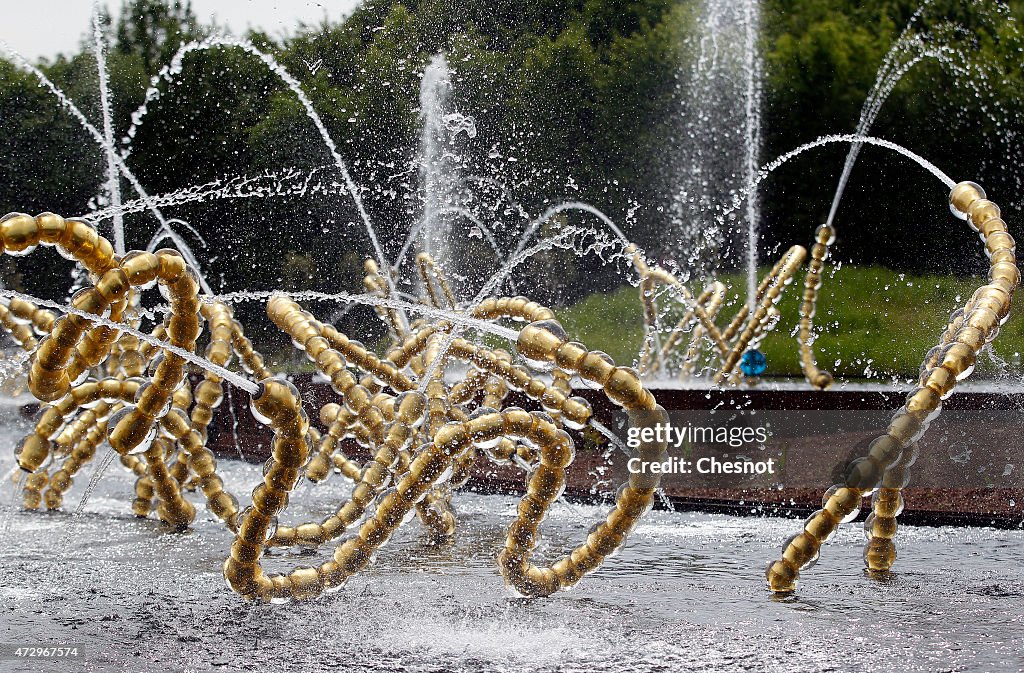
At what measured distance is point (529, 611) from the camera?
13.9 feet

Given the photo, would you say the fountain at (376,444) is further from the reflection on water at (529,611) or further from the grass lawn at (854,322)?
the grass lawn at (854,322)

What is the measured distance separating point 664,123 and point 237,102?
8.84 metres

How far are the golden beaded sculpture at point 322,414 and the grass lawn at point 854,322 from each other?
58.9ft

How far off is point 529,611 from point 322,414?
4.71 ft

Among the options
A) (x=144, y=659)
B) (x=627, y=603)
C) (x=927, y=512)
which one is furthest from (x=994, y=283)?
(x=144, y=659)

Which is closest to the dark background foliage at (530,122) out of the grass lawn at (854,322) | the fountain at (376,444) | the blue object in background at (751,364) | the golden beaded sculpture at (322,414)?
the grass lawn at (854,322)

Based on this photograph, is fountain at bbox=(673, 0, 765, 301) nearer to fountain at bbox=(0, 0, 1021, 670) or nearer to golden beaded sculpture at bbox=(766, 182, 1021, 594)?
fountain at bbox=(0, 0, 1021, 670)

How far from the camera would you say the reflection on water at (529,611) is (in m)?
3.65

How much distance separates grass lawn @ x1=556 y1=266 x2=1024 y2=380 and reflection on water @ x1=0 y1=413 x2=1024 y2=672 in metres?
17.4

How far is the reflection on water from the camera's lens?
365 cm

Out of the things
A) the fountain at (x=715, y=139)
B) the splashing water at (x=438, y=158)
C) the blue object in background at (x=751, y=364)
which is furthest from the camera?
the fountain at (x=715, y=139)

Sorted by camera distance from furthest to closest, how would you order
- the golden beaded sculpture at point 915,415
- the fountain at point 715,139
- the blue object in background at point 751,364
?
the fountain at point 715,139 < the blue object in background at point 751,364 < the golden beaded sculpture at point 915,415

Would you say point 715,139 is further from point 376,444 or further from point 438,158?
point 376,444

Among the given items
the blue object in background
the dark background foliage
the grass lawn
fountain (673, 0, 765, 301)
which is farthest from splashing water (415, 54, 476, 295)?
the blue object in background
